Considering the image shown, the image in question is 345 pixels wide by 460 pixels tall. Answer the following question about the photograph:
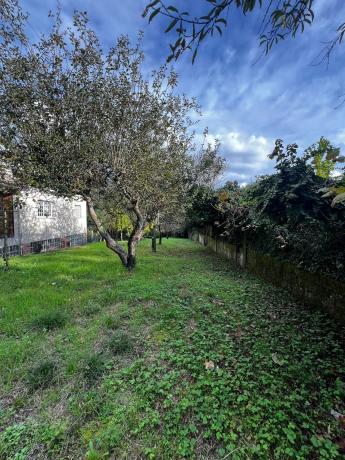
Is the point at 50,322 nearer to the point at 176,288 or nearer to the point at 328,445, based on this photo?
the point at 176,288

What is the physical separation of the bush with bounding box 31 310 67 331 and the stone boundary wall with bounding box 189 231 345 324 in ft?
14.1

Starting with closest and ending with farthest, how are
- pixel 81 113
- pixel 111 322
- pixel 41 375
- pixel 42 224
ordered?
pixel 41 375 < pixel 111 322 < pixel 81 113 < pixel 42 224

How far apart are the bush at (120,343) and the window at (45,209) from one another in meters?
12.4

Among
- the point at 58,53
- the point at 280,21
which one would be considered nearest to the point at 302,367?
the point at 280,21

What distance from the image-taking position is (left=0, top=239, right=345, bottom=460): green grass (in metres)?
1.86

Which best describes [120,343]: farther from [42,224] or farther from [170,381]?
[42,224]

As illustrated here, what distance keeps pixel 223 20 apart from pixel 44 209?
48.8 feet

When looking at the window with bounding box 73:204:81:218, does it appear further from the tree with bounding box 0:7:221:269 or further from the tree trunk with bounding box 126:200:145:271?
the tree with bounding box 0:7:221:269

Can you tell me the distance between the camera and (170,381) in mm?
2492

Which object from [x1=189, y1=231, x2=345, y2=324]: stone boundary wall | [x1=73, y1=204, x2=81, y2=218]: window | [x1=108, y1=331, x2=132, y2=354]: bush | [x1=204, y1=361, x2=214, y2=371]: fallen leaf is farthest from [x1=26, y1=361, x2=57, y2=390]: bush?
[x1=73, y1=204, x2=81, y2=218]: window

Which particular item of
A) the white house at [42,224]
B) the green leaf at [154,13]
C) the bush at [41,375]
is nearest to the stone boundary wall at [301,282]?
the bush at [41,375]

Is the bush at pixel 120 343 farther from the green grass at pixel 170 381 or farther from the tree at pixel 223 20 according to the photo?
the tree at pixel 223 20

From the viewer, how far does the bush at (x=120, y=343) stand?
3092 mm

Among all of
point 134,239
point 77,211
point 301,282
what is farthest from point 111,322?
point 77,211
